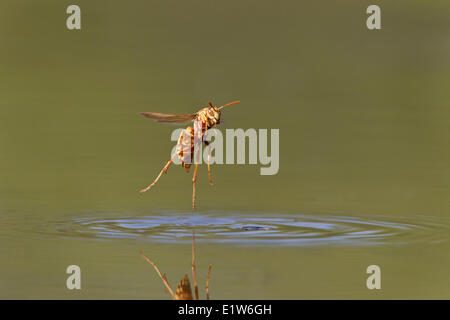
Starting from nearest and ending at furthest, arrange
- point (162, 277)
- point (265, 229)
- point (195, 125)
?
point (162, 277) < point (195, 125) < point (265, 229)

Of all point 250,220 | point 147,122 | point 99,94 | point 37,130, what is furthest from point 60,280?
point 99,94

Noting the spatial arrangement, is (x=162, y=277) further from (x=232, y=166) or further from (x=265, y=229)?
(x=232, y=166)

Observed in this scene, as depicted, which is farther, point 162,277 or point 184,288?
point 162,277

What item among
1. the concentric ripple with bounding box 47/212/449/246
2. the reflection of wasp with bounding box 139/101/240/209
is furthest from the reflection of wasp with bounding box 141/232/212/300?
the reflection of wasp with bounding box 139/101/240/209

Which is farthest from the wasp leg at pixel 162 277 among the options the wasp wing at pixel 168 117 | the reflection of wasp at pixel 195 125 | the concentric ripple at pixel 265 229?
the wasp wing at pixel 168 117

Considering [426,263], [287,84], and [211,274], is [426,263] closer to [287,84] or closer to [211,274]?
[211,274]

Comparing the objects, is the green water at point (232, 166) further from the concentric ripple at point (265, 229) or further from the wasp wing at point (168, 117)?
the wasp wing at point (168, 117)

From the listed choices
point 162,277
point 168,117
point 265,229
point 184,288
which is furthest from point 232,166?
point 184,288
